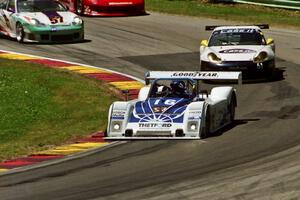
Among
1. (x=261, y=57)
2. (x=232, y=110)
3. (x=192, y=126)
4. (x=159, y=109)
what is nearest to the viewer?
(x=192, y=126)

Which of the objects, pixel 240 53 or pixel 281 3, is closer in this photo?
pixel 240 53

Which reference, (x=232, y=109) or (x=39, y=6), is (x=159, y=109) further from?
(x=39, y=6)

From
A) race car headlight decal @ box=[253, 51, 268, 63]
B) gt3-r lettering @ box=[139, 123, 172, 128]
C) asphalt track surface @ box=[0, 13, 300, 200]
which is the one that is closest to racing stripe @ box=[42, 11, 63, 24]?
race car headlight decal @ box=[253, 51, 268, 63]

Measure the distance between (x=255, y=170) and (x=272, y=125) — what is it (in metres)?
4.36

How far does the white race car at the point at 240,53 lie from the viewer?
76.0ft

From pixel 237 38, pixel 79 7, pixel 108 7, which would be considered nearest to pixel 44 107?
pixel 237 38

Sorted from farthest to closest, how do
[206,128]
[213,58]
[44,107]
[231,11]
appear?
1. [231,11]
2. [213,58]
3. [44,107]
4. [206,128]

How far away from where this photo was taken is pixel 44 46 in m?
30.0

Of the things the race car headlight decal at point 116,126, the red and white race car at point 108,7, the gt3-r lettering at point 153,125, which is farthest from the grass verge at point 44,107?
the red and white race car at point 108,7

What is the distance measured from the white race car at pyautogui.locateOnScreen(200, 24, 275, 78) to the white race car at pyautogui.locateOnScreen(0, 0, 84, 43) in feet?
22.3

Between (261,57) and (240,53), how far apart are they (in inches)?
22.7

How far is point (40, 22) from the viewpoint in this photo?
2938 cm

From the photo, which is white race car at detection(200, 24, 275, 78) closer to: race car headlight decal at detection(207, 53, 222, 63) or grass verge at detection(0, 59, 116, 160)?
race car headlight decal at detection(207, 53, 222, 63)

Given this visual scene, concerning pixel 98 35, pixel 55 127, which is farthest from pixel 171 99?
pixel 98 35
